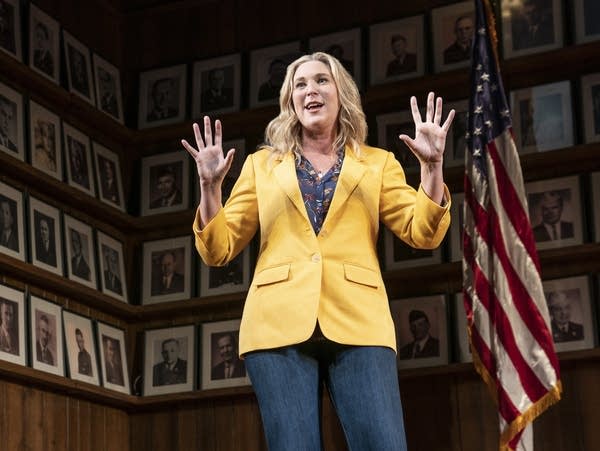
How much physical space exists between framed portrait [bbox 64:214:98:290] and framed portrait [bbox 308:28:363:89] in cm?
138

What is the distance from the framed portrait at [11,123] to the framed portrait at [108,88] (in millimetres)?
622

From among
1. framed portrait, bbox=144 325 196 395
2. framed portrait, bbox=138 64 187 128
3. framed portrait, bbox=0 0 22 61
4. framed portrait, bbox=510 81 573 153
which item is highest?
framed portrait, bbox=0 0 22 61

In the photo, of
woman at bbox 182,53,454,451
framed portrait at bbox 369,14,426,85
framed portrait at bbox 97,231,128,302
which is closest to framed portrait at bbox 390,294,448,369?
framed portrait at bbox 369,14,426,85

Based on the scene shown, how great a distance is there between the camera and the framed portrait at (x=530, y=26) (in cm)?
460

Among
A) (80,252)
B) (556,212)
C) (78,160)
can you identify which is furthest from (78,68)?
(556,212)

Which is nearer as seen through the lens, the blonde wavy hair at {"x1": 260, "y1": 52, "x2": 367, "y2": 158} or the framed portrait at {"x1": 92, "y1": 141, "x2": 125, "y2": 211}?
the blonde wavy hair at {"x1": 260, "y1": 52, "x2": 367, "y2": 158}

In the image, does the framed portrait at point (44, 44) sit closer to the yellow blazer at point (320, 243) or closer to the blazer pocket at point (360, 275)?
the yellow blazer at point (320, 243)

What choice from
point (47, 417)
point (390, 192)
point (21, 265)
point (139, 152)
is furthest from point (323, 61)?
point (139, 152)

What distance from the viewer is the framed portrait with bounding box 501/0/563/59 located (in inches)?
181

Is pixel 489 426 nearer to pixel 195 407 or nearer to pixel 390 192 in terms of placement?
pixel 195 407

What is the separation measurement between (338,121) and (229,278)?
2.23 m

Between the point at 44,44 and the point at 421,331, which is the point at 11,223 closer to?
the point at 44,44

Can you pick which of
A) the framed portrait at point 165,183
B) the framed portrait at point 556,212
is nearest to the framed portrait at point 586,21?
the framed portrait at point 556,212

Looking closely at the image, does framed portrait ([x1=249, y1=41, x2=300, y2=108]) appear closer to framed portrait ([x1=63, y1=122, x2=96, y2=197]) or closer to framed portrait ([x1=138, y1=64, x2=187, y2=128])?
framed portrait ([x1=138, y1=64, x2=187, y2=128])
